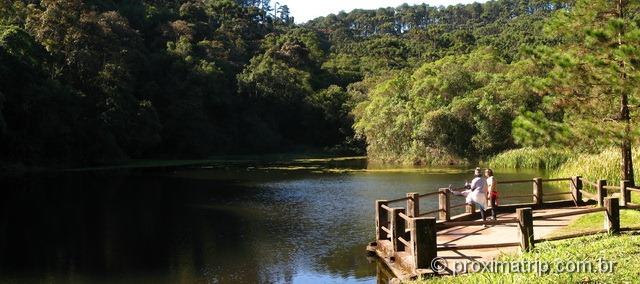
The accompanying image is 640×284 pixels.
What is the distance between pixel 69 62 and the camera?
203ft

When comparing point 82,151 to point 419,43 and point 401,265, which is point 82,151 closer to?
point 401,265

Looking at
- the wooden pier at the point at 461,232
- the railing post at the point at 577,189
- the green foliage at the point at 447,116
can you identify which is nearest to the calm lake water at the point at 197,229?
the wooden pier at the point at 461,232

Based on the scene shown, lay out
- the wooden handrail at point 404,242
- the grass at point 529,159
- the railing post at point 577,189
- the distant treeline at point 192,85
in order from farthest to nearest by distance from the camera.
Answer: the distant treeline at point 192,85, the grass at point 529,159, the railing post at point 577,189, the wooden handrail at point 404,242

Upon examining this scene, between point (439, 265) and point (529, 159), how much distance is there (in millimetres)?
35126

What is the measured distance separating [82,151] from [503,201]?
4385 centimetres

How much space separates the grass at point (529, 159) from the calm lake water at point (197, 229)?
219cm

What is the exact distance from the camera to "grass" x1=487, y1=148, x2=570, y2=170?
41.5 metres

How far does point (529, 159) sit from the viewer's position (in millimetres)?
44438

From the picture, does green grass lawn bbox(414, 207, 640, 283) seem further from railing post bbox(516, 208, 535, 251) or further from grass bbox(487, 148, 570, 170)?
grass bbox(487, 148, 570, 170)

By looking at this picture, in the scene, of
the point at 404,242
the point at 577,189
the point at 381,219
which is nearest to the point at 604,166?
the point at 577,189

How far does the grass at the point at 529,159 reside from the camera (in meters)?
41.5

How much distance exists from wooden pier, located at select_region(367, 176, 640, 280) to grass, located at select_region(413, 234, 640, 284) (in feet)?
1.33

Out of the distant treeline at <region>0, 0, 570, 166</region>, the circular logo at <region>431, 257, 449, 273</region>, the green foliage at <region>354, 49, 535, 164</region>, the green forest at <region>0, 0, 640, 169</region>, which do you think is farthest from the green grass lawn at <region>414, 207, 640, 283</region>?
the distant treeline at <region>0, 0, 570, 166</region>

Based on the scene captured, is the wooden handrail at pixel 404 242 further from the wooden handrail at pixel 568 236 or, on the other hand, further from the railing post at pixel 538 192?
the railing post at pixel 538 192
